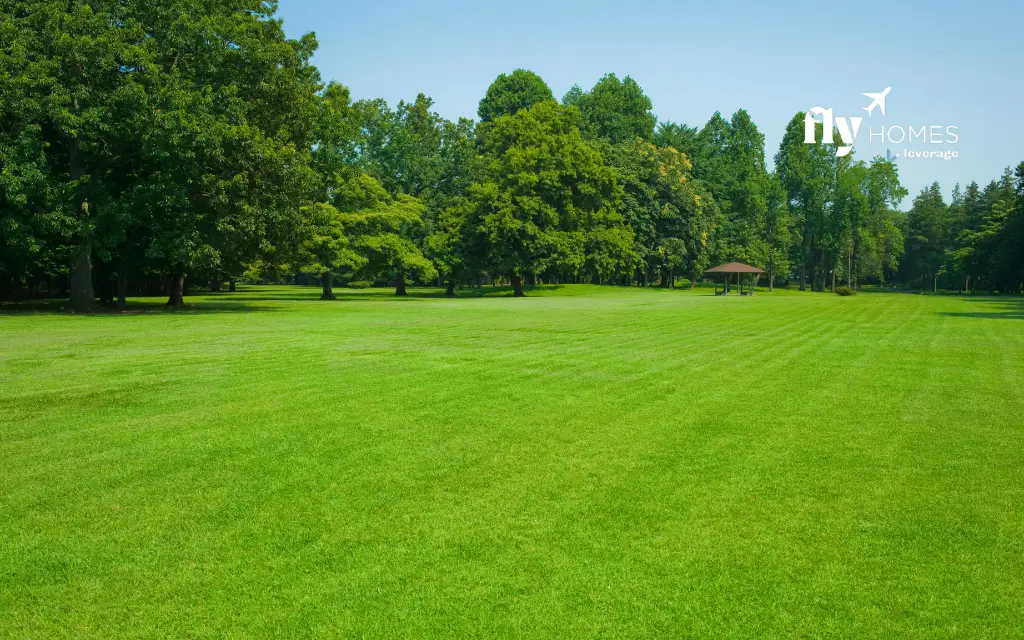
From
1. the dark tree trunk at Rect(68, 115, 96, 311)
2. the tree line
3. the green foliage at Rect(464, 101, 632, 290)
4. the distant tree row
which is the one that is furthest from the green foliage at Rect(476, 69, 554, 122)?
the dark tree trunk at Rect(68, 115, 96, 311)

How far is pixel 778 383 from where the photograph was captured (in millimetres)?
12078

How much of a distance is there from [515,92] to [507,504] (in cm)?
8470

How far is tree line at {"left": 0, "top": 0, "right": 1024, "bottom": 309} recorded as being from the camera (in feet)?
96.8

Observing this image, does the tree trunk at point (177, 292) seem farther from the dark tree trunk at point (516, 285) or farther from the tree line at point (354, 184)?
the dark tree trunk at point (516, 285)

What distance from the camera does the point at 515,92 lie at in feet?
281

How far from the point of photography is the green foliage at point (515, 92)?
85.0 metres

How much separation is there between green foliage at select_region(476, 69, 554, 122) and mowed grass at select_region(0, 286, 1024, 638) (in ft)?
252

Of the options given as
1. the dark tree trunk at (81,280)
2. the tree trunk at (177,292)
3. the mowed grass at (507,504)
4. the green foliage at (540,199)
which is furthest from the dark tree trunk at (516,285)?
the mowed grass at (507,504)

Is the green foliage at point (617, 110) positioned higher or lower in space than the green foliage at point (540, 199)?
higher

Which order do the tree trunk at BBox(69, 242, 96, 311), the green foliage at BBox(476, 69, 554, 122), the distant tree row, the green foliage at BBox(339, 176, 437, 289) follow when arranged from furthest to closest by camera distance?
the green foliage at BBox(476, 69, 554, 122) → the distant tree row → the green foliage at BBox(339, 176, 437, 289) → the tree trunk at BBox(69, 242, 96, 311)

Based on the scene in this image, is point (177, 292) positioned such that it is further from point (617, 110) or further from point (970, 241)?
point (970, 241)

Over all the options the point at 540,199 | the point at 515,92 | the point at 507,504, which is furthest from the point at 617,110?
the point at 507,504

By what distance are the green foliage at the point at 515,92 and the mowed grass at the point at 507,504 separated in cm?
7680

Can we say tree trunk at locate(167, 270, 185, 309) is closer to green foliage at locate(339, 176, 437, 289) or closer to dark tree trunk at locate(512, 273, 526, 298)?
green foliage at locate(339, 176, 437, 289)
